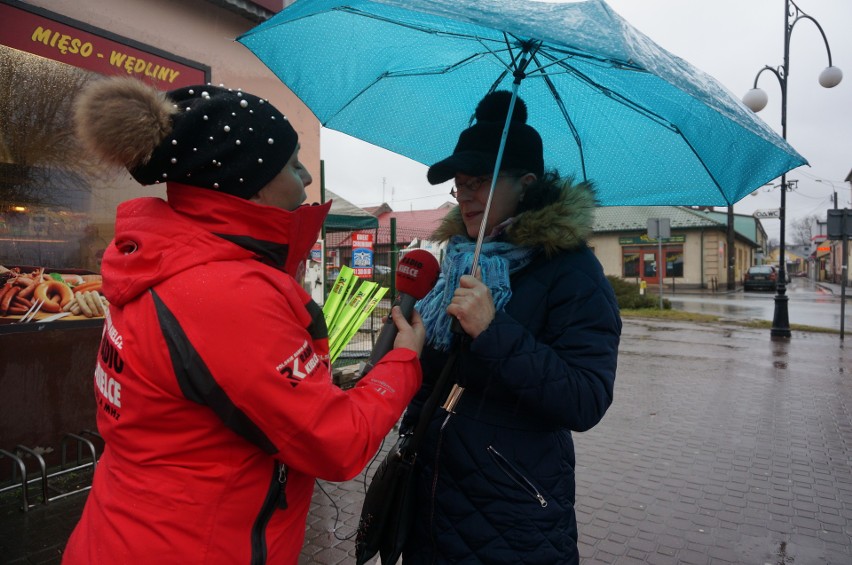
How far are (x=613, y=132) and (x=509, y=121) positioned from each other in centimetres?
84

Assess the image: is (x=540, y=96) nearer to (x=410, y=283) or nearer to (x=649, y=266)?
(x=410, y=283)

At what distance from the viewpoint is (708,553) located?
375 cm

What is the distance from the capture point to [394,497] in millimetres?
1744

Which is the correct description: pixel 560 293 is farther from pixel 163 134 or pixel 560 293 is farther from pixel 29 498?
pixel 29 498

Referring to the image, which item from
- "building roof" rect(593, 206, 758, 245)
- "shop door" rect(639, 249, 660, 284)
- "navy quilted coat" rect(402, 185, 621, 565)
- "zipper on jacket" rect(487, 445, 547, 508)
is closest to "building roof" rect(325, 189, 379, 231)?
"navy quilted coat" rect(402, 185, 621, 565)

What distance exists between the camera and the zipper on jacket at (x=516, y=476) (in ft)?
5.67

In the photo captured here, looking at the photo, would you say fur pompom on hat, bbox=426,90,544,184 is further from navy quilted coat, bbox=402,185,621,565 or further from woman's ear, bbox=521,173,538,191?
navy quilted coat, bbox=402,185,621,565

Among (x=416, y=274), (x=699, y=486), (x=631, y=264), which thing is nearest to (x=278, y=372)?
(x=416, y=274)

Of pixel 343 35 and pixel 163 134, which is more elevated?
pixel 343 35

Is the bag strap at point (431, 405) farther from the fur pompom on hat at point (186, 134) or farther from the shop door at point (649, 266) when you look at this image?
the shop door at point (649, 266)

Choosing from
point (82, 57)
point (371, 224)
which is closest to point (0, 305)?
point (82, 57)

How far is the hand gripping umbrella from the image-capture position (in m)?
2.04

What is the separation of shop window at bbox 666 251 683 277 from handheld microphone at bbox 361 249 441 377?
1664 inches

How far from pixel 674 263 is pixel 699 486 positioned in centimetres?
3917
